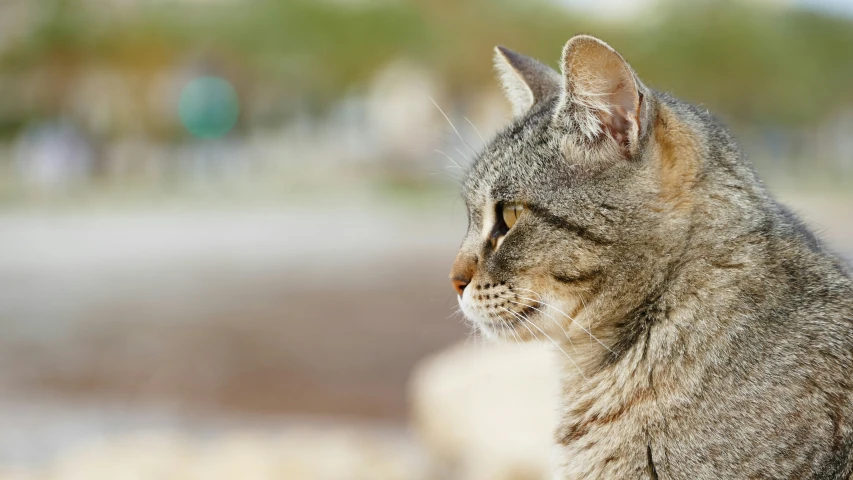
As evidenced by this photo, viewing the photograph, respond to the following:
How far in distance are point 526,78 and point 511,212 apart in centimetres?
35

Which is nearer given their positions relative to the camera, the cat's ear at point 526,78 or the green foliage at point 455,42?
the cat's ear at point 526,78

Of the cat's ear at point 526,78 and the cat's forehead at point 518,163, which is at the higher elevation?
the cat's ear at point 526,78

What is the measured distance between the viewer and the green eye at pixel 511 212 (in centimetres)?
140

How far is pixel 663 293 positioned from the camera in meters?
1.31

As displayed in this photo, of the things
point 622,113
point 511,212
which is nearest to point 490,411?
point 511,212

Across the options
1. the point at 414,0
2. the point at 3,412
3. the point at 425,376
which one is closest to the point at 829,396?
the point at 425,376

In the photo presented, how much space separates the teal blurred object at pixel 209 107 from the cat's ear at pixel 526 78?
922 centimetres

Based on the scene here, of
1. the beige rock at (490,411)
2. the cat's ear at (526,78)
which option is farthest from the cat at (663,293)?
the beige rock at (490,411)

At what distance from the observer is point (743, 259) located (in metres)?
1.29

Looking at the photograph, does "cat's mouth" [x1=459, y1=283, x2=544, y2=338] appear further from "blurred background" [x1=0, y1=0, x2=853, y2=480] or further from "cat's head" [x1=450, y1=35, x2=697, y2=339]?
"blurred background" [x1=0, y1=0, x2=853, y2=480]

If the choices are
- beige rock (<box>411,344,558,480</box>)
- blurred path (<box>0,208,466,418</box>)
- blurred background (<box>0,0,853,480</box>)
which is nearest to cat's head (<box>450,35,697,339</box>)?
blurred background (<box>0,0,853,480</box>)

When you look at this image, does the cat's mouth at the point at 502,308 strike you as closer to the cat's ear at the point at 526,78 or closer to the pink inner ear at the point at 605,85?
the pink inner ear at the point at 605,85

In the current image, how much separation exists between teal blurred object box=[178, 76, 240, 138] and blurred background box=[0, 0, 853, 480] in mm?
28

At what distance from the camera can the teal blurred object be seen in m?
10.3
